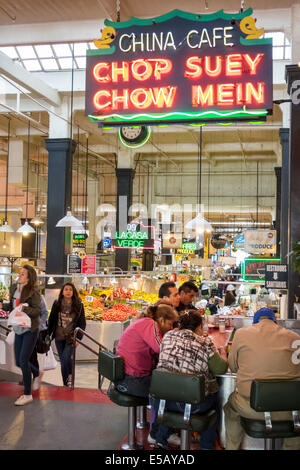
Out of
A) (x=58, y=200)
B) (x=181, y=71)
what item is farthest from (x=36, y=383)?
(x=58, y=200)

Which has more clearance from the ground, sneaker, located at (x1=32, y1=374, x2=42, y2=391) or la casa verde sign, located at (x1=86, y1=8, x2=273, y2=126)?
la casa verde sign, located at (x1=86, y1=8, x2=273, y2=126)

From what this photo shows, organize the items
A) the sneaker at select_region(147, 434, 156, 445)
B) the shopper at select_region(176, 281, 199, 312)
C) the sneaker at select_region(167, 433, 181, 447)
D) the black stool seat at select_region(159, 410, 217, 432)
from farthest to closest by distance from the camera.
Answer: the shopper at select_region(176, 281, 199, 312), the sneaker at select_region(147, 434, 156, 445), the sneaker at select_region(167, 433, 181, 447), the black stool seat at select_region(159, 410, 217, 432)

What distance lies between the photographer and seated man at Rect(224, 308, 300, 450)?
4.11 metres

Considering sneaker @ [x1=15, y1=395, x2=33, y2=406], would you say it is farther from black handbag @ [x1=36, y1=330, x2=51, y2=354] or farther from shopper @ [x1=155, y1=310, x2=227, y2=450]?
shopper @ [x1=155, y1=310, x2=227, y2=450]

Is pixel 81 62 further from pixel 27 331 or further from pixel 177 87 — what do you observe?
pixel 27 331

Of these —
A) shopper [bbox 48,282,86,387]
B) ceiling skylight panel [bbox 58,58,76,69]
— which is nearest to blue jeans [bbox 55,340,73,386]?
shopper [bbox 48,282,86,387]

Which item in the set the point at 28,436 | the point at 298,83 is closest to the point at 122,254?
the point at 298,83

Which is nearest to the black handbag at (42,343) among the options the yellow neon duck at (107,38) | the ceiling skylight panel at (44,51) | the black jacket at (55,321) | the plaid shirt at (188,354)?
the black jacket at (55,321)

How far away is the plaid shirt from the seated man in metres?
0.23

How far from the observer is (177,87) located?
7.50 m

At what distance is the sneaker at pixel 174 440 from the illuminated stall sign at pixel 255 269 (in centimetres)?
666

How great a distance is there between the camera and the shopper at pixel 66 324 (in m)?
7.21

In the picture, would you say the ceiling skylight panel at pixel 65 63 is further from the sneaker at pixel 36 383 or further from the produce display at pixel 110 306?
the sneaker at pixel 36 383

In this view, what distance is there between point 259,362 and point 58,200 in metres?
10.6
